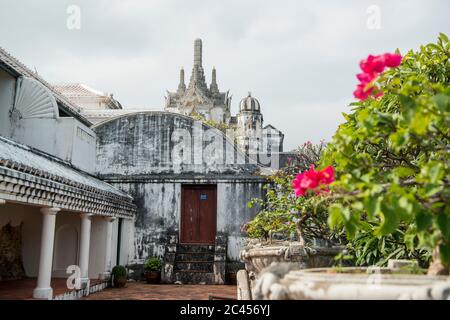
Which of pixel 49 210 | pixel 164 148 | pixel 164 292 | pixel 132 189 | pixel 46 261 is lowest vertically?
pixel 164 292

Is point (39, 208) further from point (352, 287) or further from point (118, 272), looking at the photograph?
point (352, 287)

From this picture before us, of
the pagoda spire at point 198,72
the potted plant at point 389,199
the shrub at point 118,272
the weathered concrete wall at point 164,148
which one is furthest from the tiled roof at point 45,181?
the pagoda spire at point 198,72

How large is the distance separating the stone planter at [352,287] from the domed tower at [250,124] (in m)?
28.0

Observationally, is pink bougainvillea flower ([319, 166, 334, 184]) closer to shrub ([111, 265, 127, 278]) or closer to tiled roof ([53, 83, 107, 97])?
shrub ([111, 265, 127, 278])

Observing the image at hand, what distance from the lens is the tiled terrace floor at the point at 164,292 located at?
987cm

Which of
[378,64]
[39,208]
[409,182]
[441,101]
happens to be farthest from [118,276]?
[441,101]

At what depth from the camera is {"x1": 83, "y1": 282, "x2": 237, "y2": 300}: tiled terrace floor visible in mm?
9867

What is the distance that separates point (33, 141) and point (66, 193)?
3.99 m

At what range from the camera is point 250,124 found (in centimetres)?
3181

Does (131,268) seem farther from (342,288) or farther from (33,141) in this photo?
(342,288)

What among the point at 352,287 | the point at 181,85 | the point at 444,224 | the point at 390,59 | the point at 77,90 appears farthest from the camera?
the point at 181,85

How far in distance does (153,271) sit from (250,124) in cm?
2024

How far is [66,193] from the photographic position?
8.66 meters
